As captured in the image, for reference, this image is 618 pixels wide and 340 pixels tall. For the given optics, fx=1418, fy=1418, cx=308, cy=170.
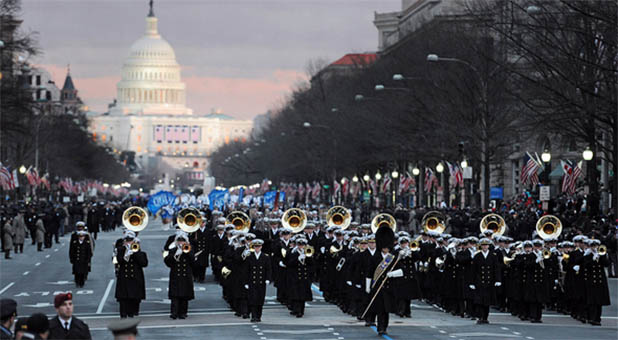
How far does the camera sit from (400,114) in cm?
6812

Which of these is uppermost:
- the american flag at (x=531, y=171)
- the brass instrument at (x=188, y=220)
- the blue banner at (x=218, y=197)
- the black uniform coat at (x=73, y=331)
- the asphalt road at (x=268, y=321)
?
the american flag at (x=531, y=171)

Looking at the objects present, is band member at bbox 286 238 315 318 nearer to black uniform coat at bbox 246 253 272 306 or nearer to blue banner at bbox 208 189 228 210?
black uniform coat at bbox 246 253 272 306

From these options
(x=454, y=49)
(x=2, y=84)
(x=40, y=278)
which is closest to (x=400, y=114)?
(x=454, y=49)

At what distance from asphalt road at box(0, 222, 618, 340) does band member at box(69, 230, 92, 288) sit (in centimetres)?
32

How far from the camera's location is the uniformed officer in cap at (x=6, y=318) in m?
12.8

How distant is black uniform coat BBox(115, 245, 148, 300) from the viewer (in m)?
26.2

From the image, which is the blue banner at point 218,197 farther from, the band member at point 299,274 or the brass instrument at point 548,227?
the band member at point 299,274

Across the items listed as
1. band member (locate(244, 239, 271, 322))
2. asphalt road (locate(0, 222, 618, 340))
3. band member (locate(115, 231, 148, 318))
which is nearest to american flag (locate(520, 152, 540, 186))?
asphalt road (locate(0, 222, 618, 340))

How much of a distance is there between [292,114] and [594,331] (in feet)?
297

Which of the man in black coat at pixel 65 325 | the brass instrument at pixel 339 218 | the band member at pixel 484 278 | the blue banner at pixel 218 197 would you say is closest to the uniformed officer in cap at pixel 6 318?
the man in black coat at pixel 65 325

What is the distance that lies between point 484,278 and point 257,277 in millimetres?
4284

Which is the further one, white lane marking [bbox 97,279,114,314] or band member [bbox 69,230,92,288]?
band member [bbox 69,230,92,288]

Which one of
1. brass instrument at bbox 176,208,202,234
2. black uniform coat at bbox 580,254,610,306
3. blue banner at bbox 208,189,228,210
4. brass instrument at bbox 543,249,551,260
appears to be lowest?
black uniform coat at bbox 580,254,610,306

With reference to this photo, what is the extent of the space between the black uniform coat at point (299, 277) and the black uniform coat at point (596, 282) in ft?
17.1
